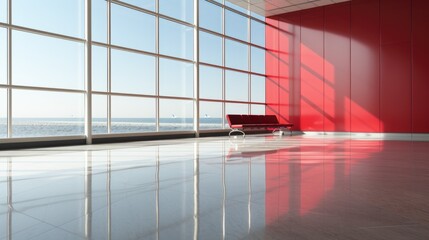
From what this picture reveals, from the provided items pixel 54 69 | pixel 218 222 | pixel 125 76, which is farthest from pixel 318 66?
pixel 125 76

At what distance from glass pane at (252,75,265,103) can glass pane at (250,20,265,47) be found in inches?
66.9

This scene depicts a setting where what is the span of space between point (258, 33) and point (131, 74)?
82.3ft

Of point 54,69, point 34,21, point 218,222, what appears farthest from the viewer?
point 54,69

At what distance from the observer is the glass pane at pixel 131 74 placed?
3862cm

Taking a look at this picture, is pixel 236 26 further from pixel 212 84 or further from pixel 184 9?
pixel 212 84

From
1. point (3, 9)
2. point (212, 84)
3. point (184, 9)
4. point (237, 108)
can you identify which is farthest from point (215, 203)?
point (212, 84)

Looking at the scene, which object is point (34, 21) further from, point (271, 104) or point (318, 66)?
point (318, 66)

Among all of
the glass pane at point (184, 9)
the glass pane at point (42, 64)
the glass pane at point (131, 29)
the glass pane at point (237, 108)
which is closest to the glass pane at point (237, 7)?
the glass pane at point (184, 9)

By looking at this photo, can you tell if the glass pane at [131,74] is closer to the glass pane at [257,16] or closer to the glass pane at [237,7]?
the glass pane at [257,16]

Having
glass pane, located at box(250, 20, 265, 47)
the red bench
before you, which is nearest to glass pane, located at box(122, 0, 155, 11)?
the red bench

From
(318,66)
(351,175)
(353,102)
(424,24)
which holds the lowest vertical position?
(351,175)

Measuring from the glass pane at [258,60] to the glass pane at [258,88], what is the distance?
35 cm

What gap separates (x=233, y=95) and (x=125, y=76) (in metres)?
25.7

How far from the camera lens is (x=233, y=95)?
1566 cm
